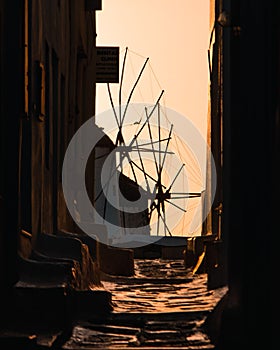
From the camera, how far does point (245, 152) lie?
8.68 metres

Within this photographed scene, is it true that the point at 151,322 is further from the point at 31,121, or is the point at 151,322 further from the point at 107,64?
the point at 107,64

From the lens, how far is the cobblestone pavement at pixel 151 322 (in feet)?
31.3

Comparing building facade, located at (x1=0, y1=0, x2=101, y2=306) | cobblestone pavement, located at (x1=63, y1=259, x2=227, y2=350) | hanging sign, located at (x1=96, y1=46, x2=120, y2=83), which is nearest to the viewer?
cobblestone pavement, located at (x1=63, y1=259, x2=227, y2=350)

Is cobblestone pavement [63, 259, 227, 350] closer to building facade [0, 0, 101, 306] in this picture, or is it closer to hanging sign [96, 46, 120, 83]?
building facade [0, 0, 101, 306]

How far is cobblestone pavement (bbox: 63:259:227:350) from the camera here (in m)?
9.54

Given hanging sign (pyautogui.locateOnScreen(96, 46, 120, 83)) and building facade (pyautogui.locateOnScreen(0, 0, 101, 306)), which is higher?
hanging sign (pyautogui.locateOnScreen(96, 46, 120, 83))

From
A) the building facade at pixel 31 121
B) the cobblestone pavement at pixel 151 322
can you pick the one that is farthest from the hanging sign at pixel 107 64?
the cobblestone pavement at pixel 151 322

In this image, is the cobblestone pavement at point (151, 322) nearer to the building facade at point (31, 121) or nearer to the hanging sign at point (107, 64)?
the building facade at point (31, 121)

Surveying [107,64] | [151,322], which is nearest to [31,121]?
[151,322]

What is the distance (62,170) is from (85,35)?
725 centimetres

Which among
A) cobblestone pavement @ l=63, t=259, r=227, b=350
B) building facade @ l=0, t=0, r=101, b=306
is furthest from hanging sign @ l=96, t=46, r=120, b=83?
cobblestone pavement @ l=63, t=259, r=227, b=350

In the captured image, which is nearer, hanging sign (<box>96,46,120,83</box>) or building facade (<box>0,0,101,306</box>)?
building facade (<box>0,0,101,306</box>)

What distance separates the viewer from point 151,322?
1104cm

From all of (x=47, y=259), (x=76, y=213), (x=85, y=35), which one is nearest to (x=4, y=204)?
(x=47, y=259)
